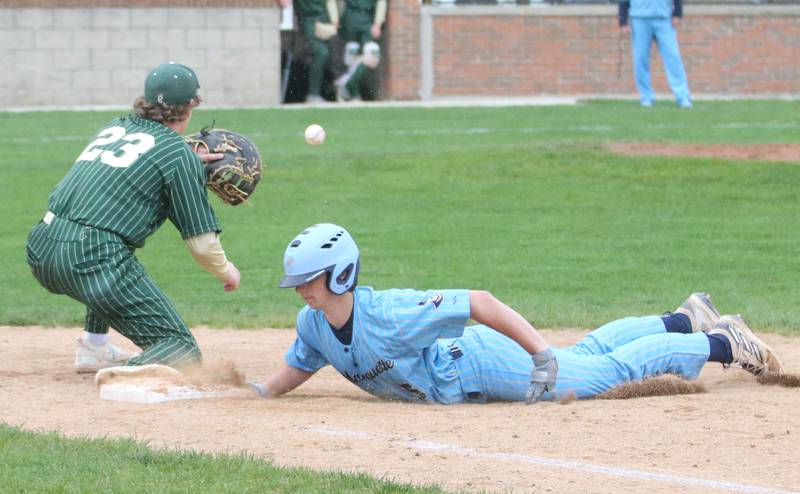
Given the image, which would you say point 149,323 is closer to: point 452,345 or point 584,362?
point 452,345

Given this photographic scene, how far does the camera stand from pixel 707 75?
1085 inches

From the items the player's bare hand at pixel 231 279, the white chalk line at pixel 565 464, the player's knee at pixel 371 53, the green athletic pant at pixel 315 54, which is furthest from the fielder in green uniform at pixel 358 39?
the white chalk line at pixel 565 464

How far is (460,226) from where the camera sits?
44.9 feet

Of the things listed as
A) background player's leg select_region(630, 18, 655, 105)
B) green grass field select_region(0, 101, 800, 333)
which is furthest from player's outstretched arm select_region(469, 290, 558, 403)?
background player's leg select_region(630, 18, 655, 105)

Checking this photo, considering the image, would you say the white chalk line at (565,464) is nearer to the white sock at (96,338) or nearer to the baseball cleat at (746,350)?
the baseball cleat at (746,350)

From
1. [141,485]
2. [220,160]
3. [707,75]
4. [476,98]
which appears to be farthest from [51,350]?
[707,75]

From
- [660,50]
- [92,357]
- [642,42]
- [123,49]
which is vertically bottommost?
[92,357]

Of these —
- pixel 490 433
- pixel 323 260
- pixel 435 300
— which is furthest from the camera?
pixel 435 300

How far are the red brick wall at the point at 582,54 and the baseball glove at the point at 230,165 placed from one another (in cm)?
1841

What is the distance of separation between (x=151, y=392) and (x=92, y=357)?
3.78 feet

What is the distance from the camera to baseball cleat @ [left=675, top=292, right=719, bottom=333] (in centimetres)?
738

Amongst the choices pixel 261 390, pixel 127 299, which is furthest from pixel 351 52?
pixel 261 390

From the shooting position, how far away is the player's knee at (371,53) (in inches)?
987

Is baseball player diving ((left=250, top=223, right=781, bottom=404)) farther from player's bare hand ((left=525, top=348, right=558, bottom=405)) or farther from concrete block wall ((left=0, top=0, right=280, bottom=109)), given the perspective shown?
concrete block wall ((left=0, top=0, right=280, bottom=109))
